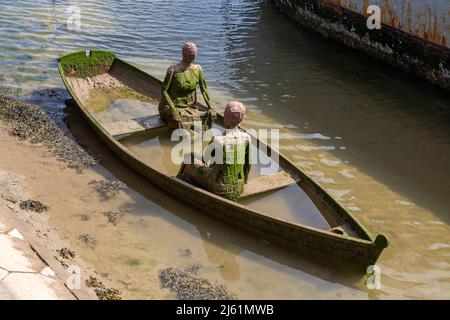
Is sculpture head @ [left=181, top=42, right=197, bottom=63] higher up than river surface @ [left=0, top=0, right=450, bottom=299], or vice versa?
sculpture head @ [left=181, top=42, right=197, bottom=63]

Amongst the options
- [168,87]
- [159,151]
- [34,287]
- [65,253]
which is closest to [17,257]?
[34,287]

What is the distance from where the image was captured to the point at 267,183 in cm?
828

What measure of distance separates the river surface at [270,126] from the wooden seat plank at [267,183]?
35 centimetres

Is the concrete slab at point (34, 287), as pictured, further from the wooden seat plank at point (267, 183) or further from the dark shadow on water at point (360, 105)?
the dark shadow on water at point (360, 105)

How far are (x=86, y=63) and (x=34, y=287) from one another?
7.42 m

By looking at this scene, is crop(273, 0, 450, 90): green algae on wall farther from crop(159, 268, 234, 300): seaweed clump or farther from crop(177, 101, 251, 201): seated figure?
crop(159, 268, 234, 300): seaweed clump

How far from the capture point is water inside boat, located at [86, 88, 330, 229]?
309 inches

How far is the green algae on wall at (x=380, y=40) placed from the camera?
13758 mm

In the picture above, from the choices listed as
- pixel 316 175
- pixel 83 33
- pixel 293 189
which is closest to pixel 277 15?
pixel 83 33

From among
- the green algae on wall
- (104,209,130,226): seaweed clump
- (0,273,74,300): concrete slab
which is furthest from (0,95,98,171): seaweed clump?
the green algae on wall

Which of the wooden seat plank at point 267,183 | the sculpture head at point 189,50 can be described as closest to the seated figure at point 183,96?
the sculpture head at point 189,50

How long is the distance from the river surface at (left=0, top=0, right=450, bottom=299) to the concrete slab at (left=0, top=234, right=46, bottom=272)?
0.99 m

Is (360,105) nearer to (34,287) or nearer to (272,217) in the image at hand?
(272,217)
